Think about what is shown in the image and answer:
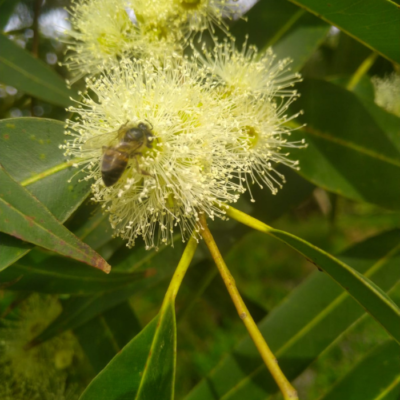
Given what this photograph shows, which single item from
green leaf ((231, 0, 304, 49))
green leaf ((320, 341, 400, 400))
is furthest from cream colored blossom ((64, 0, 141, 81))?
green leaf ((320, 341, 400, 400))

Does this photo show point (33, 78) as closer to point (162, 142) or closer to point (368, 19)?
point (162, 142)

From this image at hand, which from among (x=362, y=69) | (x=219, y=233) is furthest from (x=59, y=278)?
(x=362, y=69)

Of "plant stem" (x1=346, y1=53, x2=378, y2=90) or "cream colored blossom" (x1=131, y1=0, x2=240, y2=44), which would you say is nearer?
"cream colored blossom" (x1=131, y1=0, x2=240, y2=44)

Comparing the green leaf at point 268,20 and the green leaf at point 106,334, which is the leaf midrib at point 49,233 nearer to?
the green leaf at point 106,334

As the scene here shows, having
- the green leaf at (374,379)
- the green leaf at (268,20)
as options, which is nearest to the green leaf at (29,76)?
the green leaf at (268,20)

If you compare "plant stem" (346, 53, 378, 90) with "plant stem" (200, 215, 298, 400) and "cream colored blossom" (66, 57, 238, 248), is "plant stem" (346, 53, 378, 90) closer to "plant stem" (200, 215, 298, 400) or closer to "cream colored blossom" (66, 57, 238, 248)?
"cream colored blossom" (66, 57, 238, 248)

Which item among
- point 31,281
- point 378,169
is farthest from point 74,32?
point 378,169
